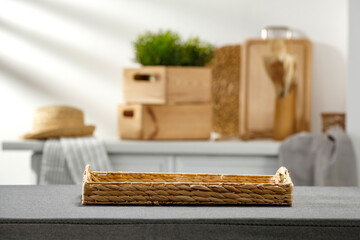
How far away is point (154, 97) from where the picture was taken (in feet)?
7.92

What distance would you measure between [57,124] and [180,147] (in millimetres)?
558

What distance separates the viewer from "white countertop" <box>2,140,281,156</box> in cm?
224

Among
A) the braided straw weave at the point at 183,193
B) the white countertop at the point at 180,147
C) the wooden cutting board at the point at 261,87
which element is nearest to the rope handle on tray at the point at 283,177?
the braided straw weave at the point at 183,193

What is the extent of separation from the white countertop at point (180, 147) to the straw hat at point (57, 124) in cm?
6

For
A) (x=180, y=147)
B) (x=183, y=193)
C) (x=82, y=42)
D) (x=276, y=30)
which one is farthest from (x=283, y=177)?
(x=82, y=42)

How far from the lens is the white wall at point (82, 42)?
2787 millimetres

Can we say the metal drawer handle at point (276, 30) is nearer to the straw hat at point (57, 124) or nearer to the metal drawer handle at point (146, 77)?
the metal drawer handle at point (146, 77)

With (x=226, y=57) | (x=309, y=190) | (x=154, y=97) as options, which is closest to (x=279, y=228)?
(x=309, y=190)

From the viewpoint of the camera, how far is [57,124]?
7.73ft

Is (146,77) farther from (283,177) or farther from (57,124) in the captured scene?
(283,177)

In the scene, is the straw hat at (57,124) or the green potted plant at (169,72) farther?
the green potted plant at (169,72)

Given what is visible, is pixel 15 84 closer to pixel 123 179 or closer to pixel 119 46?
pixel 119 46

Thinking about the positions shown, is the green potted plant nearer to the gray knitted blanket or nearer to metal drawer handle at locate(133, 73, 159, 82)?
metal drawer handle at locate(133, 73, 159, 82)

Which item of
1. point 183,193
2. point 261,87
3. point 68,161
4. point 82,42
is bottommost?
point 68,161
